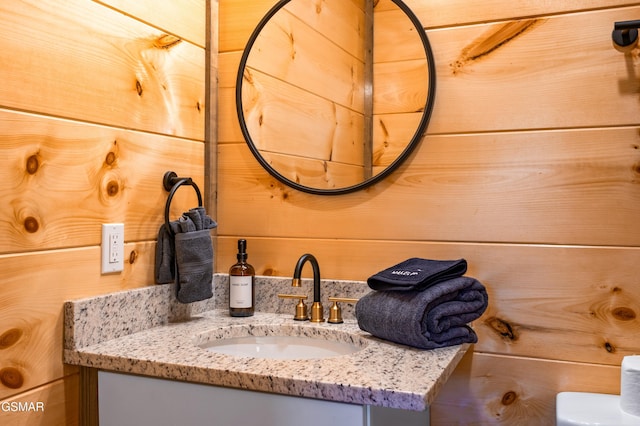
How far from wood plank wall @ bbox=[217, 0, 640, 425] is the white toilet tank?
45 millimetres

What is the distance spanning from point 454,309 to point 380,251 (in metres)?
0.33

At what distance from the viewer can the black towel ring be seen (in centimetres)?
141

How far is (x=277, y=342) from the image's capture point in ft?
4.66

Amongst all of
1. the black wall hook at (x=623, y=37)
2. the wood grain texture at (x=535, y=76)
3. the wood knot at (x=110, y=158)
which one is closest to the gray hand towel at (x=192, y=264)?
the wood knot at (x=110, y=158)

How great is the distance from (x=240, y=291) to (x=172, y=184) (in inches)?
13.7

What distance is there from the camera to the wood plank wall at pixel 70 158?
1062 mm

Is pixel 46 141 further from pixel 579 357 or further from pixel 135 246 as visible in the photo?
pixel 579 357

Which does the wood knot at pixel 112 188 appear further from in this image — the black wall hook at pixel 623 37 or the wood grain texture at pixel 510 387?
the black wall hook at pixel 623 37

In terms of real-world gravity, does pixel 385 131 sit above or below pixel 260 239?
above

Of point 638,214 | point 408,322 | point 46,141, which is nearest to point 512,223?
point 638,214

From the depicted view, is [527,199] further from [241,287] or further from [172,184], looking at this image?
[172,184]

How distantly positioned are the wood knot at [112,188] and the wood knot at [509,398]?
3.51 feet

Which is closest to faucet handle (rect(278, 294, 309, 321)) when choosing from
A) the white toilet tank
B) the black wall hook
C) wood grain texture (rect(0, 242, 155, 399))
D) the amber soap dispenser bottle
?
the amber soap dispenser bottle

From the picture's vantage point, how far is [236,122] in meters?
1.66
